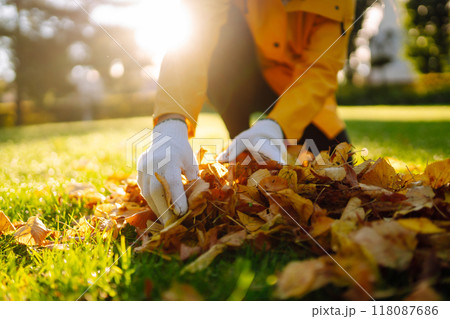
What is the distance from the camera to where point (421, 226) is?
993mm

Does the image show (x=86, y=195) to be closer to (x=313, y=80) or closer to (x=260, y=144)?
(x=260, y=144)

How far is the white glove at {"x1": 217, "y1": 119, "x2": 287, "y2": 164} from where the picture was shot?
1612 millimetres

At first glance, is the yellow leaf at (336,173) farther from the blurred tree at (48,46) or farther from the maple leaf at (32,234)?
the blurred tree at (48,46)

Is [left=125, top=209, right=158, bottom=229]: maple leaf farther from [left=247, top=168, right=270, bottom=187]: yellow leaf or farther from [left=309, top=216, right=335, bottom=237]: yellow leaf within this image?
[left=309, top=216, right=335, bottom=237]: yellow leaf

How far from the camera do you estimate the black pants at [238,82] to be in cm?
268

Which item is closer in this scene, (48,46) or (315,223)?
(315,223)

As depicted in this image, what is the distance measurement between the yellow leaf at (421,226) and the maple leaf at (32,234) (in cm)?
124

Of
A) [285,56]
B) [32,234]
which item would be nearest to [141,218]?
[32,234]

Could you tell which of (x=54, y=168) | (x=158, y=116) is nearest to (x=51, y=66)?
(x=54, y=168)

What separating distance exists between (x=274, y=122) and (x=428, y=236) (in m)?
1.03

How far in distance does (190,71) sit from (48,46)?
19737 mm

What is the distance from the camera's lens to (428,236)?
100 cm

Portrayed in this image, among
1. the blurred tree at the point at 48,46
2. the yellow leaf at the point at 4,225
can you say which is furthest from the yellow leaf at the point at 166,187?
the blurred tree at the point at 48,46

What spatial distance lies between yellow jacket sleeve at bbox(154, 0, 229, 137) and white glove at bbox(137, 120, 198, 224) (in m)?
0.32
